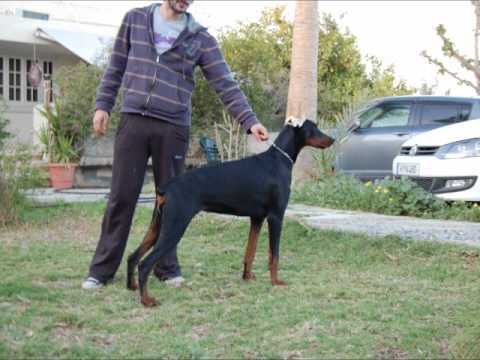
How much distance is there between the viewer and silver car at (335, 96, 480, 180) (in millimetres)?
11555

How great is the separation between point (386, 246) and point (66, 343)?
3635 mm

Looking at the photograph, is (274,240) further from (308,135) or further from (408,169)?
(408,169)

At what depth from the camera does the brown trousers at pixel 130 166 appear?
521 centimetres

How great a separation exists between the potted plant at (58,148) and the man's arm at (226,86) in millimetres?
8933

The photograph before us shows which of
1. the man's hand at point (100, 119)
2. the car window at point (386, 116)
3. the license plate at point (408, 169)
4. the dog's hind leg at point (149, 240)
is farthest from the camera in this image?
the car window at point (386, 116)

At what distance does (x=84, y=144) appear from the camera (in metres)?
14.5

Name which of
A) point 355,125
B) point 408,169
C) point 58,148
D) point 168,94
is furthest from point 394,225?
point 58,148

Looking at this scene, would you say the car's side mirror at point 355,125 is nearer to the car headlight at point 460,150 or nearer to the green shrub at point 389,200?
the green shrub at point 389,200

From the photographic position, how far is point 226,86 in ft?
17.9

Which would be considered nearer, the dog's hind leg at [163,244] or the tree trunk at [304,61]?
the dog's hind leg at [163,244]

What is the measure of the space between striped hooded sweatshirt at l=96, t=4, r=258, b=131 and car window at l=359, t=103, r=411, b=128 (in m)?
6.91

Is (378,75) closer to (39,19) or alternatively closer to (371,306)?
(39,19)

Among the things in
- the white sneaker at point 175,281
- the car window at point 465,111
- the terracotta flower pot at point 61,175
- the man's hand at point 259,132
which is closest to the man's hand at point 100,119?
the man's hand at point 259,132

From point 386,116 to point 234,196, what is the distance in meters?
7.32
